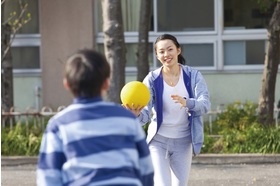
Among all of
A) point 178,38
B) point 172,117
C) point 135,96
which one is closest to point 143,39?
point 178,38

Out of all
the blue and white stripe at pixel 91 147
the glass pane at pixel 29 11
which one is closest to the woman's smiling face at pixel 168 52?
the blue and white stripe at pixel 91 147

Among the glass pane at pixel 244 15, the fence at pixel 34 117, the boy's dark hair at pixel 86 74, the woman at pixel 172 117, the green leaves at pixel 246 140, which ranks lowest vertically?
the green leaves at pixel 246 140

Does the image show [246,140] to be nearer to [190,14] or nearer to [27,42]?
[190,14]

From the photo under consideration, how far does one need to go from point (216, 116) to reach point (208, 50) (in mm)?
2574

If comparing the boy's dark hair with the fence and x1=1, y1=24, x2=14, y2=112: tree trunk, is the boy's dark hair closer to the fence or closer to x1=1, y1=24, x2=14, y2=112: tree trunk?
the fence

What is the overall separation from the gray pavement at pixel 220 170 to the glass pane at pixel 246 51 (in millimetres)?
4748

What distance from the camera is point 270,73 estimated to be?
13695 millimetres

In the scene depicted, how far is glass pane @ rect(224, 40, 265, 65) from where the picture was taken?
54.5 ft

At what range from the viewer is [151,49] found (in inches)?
673

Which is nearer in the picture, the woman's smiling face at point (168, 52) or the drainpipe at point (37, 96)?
the woman's smiling face at point (168, 52)

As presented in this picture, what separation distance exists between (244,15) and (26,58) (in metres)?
4.93

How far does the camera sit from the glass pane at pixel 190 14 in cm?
1677

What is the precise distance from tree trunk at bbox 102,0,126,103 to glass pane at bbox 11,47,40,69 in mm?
4487

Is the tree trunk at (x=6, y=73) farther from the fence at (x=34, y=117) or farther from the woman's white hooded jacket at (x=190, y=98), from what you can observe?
the woman's white hooded jacket at (x=190, y=98)
